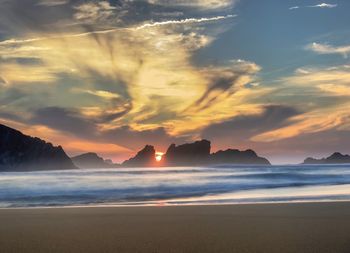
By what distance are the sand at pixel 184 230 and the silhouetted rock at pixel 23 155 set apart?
563ft

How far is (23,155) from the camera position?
185625mm

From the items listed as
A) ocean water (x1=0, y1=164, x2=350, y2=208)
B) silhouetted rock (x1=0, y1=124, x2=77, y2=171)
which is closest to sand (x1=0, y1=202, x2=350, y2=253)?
ocean water (x1=0, y1=164, x2=350, y2=208)

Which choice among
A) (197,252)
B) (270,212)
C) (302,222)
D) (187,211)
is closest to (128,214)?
(187,211)

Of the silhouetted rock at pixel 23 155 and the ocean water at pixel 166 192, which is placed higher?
the silhouetted rock at pixel 23 155

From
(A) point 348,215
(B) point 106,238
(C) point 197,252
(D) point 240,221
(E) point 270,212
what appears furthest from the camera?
(E) point 270,212

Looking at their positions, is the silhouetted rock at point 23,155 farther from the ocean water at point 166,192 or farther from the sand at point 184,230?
the sand at point 184,230

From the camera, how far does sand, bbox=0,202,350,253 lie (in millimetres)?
7039

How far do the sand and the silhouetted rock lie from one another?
563 feet

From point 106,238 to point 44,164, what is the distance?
7521 inches

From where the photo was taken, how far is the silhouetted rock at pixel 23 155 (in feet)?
584

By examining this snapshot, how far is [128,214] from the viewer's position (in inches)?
471

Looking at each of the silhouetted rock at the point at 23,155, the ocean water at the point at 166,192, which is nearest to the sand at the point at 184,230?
the ocean water at the point at 166,192

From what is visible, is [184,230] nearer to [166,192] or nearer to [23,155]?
[166,192]

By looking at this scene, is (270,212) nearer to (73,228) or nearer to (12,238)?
(73,228)
